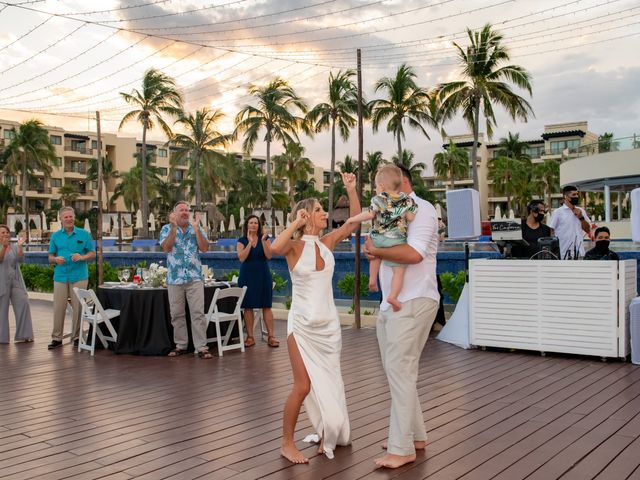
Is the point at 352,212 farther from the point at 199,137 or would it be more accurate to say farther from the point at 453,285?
the point at 199,137

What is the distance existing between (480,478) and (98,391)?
12.2 ft

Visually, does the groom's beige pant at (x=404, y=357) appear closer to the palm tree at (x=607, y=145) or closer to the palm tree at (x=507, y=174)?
the palm tree at (x=607, y=145)

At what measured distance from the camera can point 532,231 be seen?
805 cm

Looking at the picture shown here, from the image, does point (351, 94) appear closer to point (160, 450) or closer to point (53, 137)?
point (160, 450)

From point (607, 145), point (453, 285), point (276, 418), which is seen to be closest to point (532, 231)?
point (453, 285)

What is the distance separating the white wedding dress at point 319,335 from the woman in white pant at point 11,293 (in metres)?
6.20

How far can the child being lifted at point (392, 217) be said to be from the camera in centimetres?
366

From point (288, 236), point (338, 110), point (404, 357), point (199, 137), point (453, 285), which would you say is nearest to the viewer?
point (404, 357)

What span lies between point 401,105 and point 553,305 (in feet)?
115

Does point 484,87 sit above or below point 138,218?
above

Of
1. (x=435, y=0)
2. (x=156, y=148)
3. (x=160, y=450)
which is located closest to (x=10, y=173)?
(x=156, y=148)

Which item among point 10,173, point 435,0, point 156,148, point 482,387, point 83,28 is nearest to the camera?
point 482,387

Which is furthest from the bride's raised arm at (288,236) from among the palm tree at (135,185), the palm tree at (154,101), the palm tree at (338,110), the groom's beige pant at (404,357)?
the palm tree at (135,185)

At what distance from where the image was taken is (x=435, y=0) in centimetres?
959
